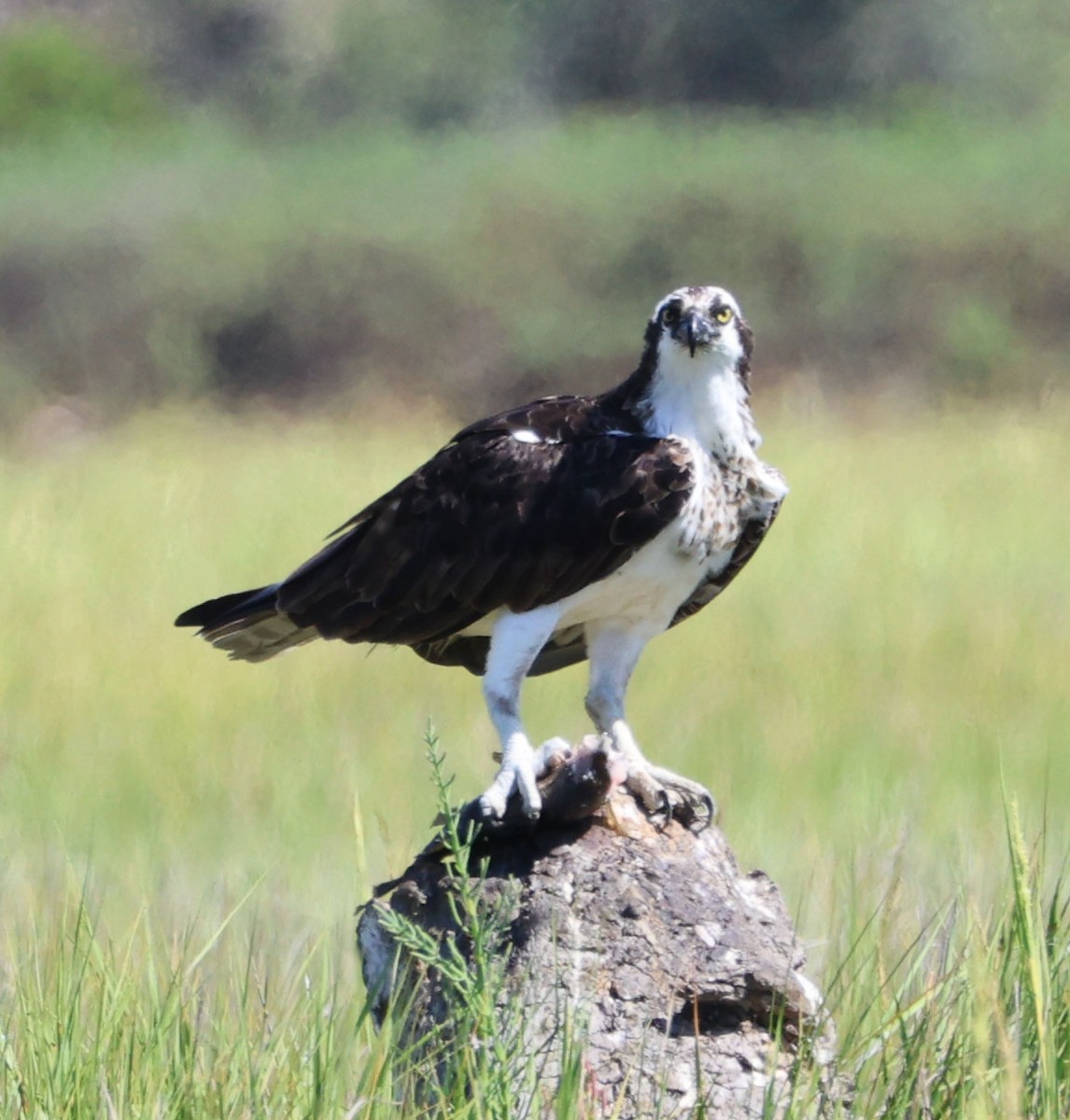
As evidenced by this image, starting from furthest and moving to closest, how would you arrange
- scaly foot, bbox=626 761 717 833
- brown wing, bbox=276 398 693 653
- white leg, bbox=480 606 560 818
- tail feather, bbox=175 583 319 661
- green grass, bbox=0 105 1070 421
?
green grass, bbox=0 105 1070 421
tail feather, bbox=175 583 319 661
brown wing, bbox=276 398 693 653
white leg, bbox=480 606 560 818
scaly foot, bbox=626 761 717 833

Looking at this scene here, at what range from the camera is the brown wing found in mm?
4844

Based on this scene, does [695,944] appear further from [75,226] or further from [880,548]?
[75,226]

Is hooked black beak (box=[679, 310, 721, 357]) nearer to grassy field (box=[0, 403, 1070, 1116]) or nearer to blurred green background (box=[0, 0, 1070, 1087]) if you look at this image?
grassy field (box=[0, 403, 1070, 1116])

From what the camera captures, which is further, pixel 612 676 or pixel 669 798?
pixel 612 676

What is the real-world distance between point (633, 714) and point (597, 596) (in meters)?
3.35

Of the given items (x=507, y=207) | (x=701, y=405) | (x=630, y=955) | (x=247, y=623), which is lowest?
(x=630, y=955)

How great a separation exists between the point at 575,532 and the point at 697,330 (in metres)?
0.55

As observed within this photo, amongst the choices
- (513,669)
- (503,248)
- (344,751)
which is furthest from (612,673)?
(503,248)

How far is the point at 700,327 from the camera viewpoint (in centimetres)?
492

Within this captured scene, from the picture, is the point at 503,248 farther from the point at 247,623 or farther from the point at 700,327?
the point at 700,327

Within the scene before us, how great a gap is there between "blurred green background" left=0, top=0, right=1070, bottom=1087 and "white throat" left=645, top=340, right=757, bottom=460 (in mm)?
2185

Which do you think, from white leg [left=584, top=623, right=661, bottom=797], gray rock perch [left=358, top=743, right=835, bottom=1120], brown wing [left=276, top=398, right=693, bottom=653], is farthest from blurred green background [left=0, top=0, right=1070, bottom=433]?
gray rock perch [left=358, top=743, right=835, bottom=1120]

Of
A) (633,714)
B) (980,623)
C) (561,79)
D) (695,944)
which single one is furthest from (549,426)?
(561,79)

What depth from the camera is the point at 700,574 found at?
16.5 ft
